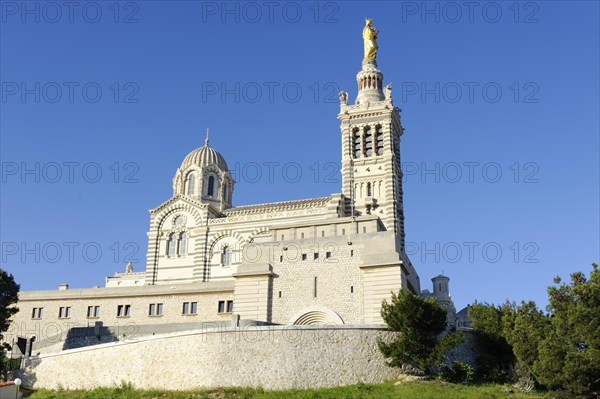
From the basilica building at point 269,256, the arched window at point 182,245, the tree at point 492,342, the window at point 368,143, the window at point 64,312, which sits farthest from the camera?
the window at point 368,143

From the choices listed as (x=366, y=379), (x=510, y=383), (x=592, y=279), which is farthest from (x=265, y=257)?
(x=592, y=279)

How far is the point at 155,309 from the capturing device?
43.7m

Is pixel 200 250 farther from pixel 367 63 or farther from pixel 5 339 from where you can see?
pixel 367 63

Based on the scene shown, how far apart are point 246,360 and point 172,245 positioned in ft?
91.9

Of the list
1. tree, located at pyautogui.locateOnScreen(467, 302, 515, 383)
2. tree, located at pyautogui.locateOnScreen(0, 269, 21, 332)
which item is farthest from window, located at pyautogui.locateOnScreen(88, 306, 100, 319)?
tree, located at pyautogui.locateOnScreen(467, 302, 515, 383)

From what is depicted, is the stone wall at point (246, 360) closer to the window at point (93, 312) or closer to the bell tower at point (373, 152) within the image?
the window at point (93, 312)

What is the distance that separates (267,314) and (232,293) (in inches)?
147

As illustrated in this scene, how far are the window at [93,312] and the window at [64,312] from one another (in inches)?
62.7

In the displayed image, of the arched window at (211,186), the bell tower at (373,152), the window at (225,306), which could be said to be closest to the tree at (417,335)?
the window at (225,306)

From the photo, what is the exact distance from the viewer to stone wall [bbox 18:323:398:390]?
32094 mm

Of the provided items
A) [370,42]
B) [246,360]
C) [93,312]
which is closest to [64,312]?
[93,312]

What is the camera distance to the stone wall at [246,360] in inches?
1264

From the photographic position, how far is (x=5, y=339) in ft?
145

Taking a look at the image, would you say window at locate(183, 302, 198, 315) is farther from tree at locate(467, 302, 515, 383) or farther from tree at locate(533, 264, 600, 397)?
tree at locate(533, 264, 600, 397)
